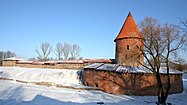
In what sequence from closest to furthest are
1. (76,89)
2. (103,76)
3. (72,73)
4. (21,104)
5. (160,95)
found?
(21,104) < (160,95) < (76,89) < (103,76) < (72,73)

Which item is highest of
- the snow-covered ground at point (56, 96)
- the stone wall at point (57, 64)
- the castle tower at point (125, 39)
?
the castle tower at point (125, 39)

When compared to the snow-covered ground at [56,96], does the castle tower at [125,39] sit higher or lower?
higher

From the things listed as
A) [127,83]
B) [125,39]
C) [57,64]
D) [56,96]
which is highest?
[125,39]

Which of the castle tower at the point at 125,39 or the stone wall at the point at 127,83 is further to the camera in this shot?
the castle tower at the point at 125,39

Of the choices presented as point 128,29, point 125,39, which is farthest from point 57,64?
point 128,29

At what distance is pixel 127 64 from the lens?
2380 cm

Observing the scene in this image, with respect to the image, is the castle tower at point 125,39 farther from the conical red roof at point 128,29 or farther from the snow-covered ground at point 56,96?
the snow-covered ground at point 56,96

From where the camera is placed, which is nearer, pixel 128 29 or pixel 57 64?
pixel 128 29

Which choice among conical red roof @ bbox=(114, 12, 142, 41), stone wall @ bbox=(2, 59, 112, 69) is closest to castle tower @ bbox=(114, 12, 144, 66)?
conical red roof @ bbox=(114, 12, 142, 41)

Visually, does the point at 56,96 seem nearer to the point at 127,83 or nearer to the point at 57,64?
the point at 127,83

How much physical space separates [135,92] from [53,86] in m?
8.98

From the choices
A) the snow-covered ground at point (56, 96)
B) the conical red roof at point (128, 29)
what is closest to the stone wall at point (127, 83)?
the snow-covered ground at point (56, 96)

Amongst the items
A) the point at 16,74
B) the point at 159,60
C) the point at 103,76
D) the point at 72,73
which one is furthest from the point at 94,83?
the point at 16,74

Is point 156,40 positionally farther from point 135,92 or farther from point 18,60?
point 18,60
